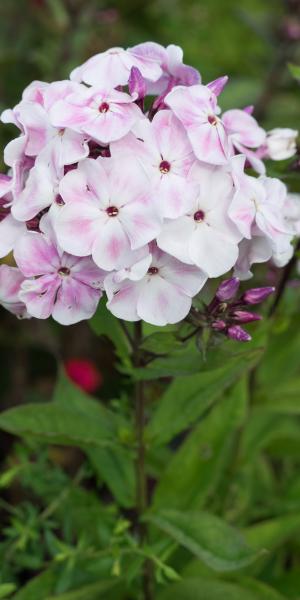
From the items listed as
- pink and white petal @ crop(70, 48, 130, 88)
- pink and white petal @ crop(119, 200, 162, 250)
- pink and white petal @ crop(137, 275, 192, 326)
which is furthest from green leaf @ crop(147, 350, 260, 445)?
pink and white petal @ crop(70, 48, 130, 88)

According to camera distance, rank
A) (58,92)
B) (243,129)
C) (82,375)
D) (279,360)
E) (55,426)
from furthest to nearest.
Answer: (82,375) → (279,360) → (55,426) → (243,129) → (58,92)

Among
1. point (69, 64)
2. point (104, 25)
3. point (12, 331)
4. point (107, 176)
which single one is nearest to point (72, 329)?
point (12, 331)

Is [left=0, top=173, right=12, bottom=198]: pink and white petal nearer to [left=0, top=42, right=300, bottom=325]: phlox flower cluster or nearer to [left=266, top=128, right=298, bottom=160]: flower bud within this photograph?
[left=0, top=42, right=300, bottom=325]: phlox flower cluster

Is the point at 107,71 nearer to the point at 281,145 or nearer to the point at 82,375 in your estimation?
the point at 281,145

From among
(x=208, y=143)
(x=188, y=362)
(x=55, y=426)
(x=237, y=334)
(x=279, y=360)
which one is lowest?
(x=279, y=360)

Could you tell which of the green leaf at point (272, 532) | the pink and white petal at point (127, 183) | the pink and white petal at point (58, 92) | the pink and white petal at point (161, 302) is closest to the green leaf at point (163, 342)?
the pink and white petal at point (161, 302)

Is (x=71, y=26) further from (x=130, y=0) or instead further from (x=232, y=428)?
(x=232, y=428)

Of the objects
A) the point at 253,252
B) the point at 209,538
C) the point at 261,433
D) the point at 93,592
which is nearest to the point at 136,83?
the point at 253,252
